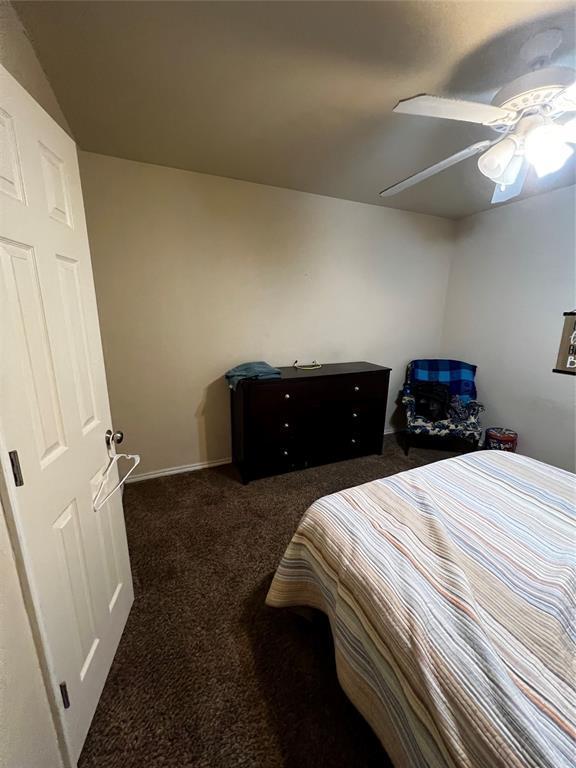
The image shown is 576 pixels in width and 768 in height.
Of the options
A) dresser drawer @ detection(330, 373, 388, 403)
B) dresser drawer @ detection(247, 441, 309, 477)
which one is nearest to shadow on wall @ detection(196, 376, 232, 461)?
dresser drawer @ detection(247, 441, 309, 477)

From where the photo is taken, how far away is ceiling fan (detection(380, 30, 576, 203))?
3.50ft

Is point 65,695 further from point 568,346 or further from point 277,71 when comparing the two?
point 568,346

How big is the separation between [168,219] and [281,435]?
192 cm

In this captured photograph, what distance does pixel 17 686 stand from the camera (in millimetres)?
703

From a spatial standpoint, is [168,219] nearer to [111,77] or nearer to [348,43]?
[111,77]

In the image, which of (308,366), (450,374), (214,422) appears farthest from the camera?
(450,374)

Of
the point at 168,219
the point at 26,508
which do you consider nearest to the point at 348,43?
the point at 168,219

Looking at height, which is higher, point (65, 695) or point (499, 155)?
point (499, 155)

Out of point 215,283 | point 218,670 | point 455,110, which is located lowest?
point 218,670

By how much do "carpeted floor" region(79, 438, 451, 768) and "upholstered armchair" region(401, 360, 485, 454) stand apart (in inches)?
65.6

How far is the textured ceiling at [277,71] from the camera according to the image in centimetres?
107

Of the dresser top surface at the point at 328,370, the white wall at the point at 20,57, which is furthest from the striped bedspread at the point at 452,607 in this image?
the white wall at the point at 20,57

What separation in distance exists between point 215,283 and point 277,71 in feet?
4.72

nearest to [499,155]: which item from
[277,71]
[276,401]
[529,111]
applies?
[529,111]
